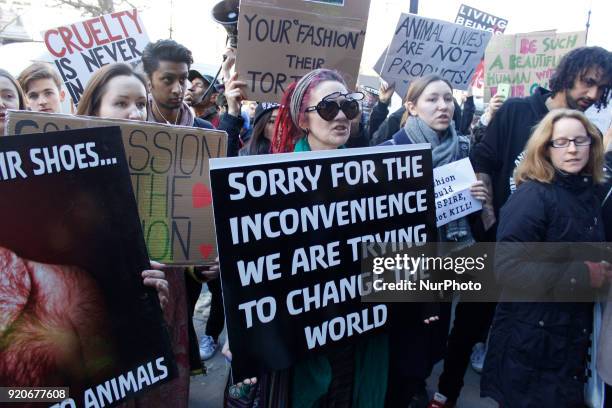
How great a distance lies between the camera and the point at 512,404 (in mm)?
2068

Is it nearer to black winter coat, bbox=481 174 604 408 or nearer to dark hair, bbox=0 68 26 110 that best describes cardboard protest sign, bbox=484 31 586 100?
black winter coat, bbox=481 174 604 408

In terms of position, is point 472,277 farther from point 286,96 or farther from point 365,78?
point 365,78

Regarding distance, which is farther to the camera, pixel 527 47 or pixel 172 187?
pixel 527 47

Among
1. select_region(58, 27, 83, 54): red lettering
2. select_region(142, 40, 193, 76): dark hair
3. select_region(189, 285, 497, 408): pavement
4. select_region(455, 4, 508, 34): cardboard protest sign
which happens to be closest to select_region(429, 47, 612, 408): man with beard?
select_region(189, 285, 497, 408): pavement

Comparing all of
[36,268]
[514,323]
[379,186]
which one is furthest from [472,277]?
[36,268]

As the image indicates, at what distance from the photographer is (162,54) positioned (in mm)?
2693

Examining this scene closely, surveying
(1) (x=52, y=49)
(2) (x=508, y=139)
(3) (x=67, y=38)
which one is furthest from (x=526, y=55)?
(1) (x=52, y=49)

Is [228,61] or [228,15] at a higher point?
[228,15]

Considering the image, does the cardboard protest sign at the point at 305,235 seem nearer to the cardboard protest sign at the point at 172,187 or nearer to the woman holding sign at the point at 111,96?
the cardboard protest sign at the point at 172,187

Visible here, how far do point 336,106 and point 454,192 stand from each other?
3.07ft

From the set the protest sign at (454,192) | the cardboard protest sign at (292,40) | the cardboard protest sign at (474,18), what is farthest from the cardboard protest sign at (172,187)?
the cardboard protest sign at (474,18)

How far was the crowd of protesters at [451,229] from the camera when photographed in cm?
178

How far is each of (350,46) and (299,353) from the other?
1926 millimetres

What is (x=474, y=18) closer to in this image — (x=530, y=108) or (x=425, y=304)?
(x=530, y=108)
